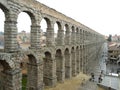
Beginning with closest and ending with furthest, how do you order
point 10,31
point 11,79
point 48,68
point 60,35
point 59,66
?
1. point 11,79
2. point 10,31
3. point 48,68
4. point 60,35
5. point 59,66

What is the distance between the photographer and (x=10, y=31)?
598 inches

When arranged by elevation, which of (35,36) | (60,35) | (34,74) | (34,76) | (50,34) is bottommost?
(34,76)

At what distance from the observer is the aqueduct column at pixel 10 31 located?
49.6 ft

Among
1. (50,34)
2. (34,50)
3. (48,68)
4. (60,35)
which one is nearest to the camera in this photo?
(34,50)

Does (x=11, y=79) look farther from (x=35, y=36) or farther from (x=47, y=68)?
(x=47, y=68)

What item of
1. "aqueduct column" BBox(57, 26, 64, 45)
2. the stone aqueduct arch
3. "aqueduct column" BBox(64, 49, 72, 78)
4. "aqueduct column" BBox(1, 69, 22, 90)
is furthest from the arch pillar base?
"aqueduct column" BBox(64, 49, 72, 78)

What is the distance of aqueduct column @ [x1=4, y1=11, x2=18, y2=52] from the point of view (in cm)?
1512

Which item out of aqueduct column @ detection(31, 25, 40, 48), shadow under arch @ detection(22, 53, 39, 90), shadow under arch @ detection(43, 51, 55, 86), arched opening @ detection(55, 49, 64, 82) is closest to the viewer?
aqueduct column @ detection(31, 25, 40, 48)

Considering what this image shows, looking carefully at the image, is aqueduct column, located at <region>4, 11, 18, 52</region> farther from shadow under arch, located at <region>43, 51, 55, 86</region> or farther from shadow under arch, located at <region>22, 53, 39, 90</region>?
shadow under arch, located at <region>43, 51, 55, 86</region>

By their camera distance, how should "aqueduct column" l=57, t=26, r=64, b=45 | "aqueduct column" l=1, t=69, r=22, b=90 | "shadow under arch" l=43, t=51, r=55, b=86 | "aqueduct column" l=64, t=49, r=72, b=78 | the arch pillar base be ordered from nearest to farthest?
1. "aqueduct column" l=1, t=69, r=22, b=90
2. the arch pillar base
3. "shadow under arch" l=43, t=51, r=55, b=86
4. "aqueduct column" l=57, t=26, r=64, b=45
5. "aqueduct column" l=64, t=49, r=72, b=78

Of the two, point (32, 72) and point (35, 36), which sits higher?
point (35, 36)

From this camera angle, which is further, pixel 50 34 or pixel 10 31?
pixel 50 34

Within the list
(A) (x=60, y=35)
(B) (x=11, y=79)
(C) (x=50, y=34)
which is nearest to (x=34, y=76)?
(B) (x=11, y=79)

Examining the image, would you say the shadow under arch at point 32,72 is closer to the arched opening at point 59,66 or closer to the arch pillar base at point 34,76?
the arch pillar base at point 34,76
